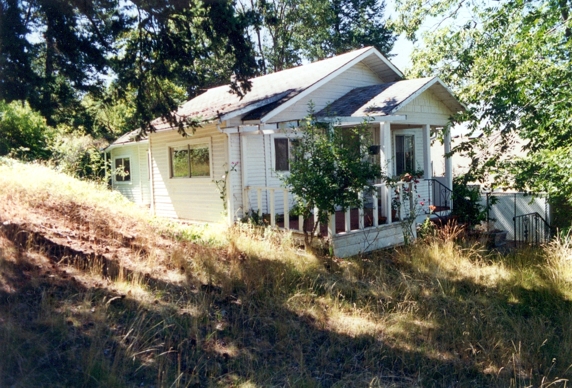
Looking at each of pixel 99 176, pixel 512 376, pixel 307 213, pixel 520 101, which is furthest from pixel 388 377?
pixel 99 176

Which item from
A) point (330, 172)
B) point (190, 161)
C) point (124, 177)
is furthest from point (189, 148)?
point (124, 177)

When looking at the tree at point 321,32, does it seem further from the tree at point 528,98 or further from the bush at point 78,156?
the tree at point 528,98

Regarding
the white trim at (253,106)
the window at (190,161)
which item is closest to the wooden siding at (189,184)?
the window at (190,161)

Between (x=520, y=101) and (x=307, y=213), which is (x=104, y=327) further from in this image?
(x=520, y=101)

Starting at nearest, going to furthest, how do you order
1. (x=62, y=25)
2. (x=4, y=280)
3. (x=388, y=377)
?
(x=388, y=377) → (x=4, y=280) → (x=62, y=25)

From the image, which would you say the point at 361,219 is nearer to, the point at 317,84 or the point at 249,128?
the point at 249,128

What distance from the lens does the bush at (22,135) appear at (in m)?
21.1

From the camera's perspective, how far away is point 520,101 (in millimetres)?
8797

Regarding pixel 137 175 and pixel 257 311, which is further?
pixel 137 175

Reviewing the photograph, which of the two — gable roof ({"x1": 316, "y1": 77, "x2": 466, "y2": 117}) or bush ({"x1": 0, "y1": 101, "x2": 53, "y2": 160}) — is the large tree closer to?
gable roof ({"x1": 316, "y1": 77, "x2": 466, "y2": 117})

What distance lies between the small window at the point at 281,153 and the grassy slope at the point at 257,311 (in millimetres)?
3778

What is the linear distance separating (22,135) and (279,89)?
50.3 feet

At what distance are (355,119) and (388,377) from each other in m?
6.53

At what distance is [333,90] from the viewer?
43.2 ft
